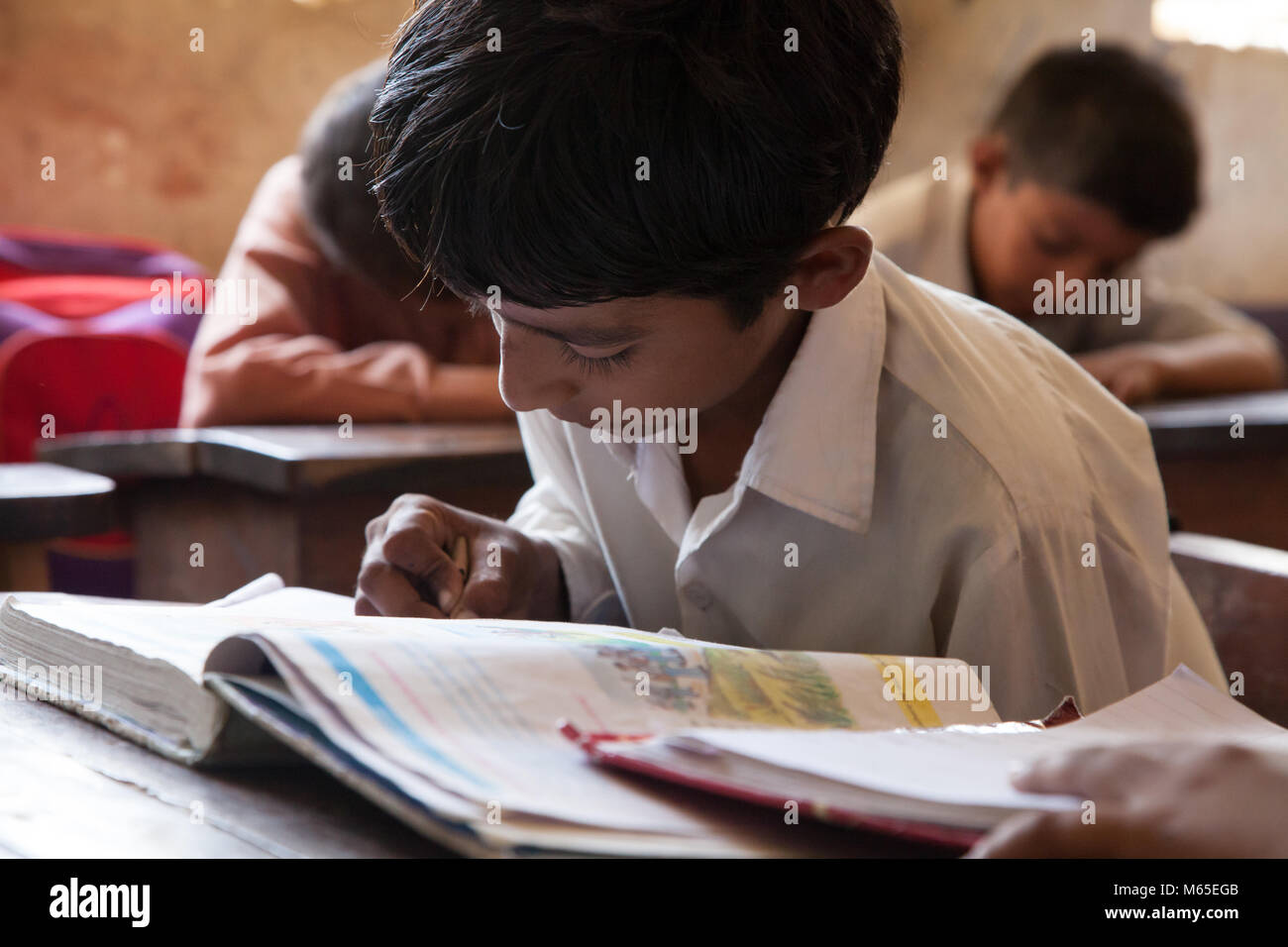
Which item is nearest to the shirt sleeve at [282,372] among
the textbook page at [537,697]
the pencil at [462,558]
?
the pencil at [462,558]

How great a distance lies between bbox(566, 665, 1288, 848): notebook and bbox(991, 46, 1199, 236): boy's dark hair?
1.70 m

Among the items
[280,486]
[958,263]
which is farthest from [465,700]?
[958,263]

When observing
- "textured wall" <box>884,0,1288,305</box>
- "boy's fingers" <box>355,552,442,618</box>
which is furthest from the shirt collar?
"textured wall" <box>884,0,1288,305</box>

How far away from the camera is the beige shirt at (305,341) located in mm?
1695

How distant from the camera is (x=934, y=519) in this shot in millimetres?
746

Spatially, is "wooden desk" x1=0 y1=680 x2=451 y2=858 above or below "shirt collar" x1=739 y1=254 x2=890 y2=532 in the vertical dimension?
below

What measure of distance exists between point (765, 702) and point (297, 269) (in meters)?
1.66

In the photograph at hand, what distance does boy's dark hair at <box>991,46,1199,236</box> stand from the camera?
6.51 ft

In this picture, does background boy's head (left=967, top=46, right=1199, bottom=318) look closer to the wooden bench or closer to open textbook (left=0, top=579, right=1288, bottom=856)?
the wooden bench

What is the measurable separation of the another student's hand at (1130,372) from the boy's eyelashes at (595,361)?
135 centimetres

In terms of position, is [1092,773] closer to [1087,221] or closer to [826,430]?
[826,430]

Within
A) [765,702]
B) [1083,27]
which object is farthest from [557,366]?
[1083,27]

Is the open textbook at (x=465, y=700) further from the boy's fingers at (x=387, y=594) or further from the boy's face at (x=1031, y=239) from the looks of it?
the boy's face at (x=1031, y=239)

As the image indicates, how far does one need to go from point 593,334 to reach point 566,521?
360 millimetres
